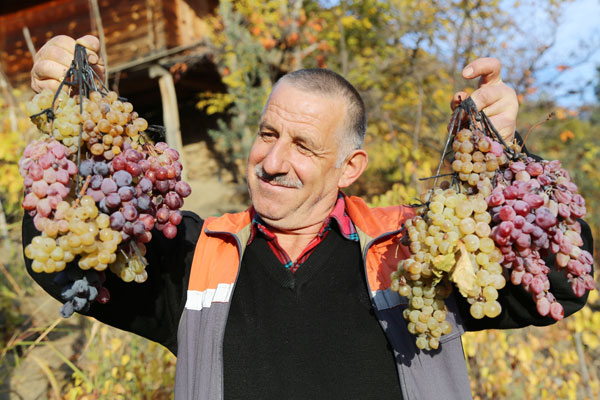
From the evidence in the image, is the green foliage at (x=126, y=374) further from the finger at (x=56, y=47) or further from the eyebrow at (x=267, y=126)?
the finger at (x=56, y=47)

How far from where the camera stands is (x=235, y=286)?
1.59 m

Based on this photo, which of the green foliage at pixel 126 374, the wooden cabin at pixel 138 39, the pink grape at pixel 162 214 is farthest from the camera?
the wooden cabin at pixel 138 39

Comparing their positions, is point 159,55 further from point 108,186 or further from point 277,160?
point 108,186

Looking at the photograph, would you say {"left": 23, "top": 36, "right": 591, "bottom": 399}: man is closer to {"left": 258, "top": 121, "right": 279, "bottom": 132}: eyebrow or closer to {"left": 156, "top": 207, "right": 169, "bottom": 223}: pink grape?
{"left": 258, "top": 121, "right": 279, "bottom": 132}: eyebrow

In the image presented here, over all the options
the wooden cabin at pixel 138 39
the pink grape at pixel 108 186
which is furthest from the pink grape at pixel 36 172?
the wooden cabin at pixel 138 39

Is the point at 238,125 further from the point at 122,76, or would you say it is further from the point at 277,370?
the point at 277,370

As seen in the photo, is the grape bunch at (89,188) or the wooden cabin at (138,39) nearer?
the grape bunch at (89,188)

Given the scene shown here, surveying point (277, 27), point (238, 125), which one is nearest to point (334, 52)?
point (277, 27)

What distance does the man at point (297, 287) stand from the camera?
1.42 metres

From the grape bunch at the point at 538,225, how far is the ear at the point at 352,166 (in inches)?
34.5

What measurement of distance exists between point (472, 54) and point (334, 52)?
12.2 ft

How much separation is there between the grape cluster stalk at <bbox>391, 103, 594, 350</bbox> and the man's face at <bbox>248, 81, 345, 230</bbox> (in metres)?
A: 0.65

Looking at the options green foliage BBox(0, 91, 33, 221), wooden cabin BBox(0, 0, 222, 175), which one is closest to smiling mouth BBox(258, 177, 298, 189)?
green foliage BBox(0, 91, 33, 221)

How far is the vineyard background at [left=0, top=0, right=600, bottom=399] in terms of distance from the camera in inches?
130
